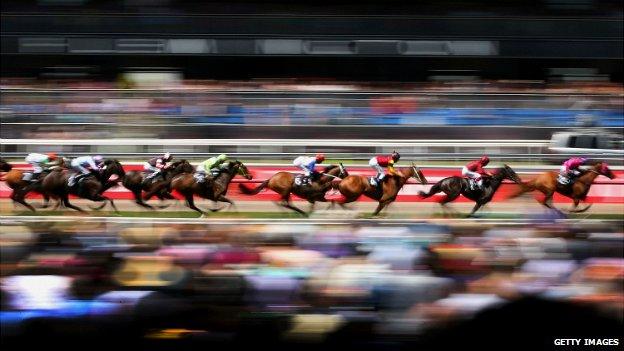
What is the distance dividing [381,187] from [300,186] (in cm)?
112

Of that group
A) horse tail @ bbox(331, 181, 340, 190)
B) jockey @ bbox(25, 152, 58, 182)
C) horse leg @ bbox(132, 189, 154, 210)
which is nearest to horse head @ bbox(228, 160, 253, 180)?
horse tail @ bbox(331, 181, 340, 190)

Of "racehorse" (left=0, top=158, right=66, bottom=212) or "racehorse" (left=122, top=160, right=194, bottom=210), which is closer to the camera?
"racehorse" (left=0, top=158, right=66, bottom=212)

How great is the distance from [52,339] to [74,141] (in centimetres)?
920

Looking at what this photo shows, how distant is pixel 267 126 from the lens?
593 inches

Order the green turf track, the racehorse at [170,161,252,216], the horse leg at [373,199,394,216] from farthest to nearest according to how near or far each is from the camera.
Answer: the racehorse at [170,161,252,216] → the horse leg at [373,199,394,216] → the green turf track

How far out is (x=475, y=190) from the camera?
38.1ft

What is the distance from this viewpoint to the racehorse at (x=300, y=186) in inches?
457

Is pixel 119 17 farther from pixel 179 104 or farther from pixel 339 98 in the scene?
pixel 339 98

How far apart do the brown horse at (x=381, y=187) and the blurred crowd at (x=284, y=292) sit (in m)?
5.28

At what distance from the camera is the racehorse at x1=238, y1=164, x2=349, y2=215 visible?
38.1 ft

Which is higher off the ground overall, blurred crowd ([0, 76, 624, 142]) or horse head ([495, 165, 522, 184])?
blurred crowd ([0, 76, 624, 142])

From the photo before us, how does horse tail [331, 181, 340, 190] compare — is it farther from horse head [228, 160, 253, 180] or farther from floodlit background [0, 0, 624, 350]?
horse head [228, 160, 253, 180]

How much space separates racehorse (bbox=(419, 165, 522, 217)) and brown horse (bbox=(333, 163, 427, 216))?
252mm

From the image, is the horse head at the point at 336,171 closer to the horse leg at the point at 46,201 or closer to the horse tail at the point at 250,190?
the horse tail at the point at 250,190
